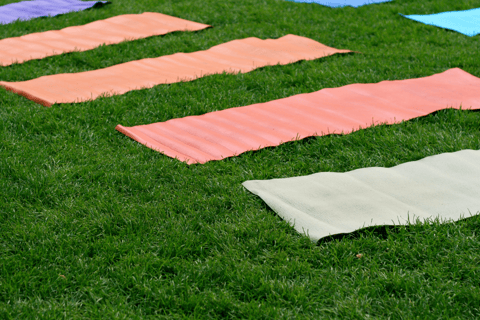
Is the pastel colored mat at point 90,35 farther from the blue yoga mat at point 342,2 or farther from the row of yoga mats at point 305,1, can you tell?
the blue yoga mat at point 342,2

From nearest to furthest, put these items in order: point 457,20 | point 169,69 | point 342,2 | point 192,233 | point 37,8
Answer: point 192,233 < point 169,69 < point 457,20 < point 37,8 < point 342,2

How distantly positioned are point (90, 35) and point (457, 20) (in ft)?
16.2

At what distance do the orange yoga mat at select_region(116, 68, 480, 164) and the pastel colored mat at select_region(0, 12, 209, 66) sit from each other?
2.60m

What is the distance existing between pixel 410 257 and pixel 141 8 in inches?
259

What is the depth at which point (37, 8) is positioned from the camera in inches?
308

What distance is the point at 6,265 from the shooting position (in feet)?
7.86

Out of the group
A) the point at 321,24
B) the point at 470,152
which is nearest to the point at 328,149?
the point at 470,152

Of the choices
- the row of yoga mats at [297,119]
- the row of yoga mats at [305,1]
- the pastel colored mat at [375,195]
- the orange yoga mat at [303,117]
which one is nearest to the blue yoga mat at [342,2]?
the row of yoga mats at [305,1]

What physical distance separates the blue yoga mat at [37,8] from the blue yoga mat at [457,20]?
486 cm

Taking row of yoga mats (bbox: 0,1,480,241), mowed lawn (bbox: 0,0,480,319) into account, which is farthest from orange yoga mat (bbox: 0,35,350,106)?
mowed lawn (bbox: 0,0,480,319)

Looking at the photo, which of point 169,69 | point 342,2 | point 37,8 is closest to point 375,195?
point 169,69

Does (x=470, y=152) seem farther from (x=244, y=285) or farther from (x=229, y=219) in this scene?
(x=244, y=285)

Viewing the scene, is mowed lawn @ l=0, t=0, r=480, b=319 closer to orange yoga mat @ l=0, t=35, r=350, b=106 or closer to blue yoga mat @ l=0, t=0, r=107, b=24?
orange yoga mat @ l=0, t=35, r=350, b=106

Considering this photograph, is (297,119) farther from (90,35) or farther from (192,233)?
(90,35)
